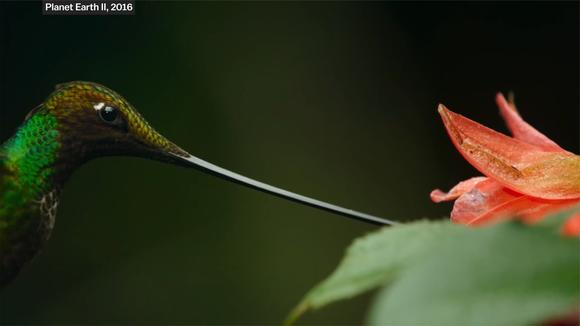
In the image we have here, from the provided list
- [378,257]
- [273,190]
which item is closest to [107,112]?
[273,190]

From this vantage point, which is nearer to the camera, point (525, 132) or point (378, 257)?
point (378, 257)

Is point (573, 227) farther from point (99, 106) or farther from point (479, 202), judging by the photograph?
point (99, 106)

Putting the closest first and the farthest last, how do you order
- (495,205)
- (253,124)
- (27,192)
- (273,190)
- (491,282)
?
(491,282) < (495,205) < (273,190) < (27,192) < (253,124)

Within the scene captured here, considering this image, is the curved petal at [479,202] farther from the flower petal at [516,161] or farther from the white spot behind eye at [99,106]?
the white spot behind eye at [99,106]

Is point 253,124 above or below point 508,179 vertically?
below

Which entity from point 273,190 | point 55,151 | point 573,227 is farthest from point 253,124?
point 573,227

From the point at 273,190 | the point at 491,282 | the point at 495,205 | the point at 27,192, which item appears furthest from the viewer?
the point at 27,192

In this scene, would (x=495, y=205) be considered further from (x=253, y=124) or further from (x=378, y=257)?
(x=253, y=124)

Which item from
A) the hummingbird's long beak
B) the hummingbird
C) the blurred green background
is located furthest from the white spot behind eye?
the blurred green background
